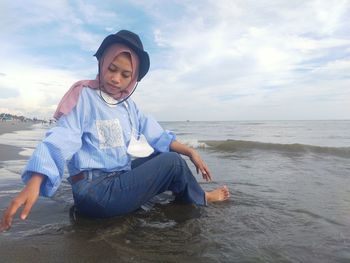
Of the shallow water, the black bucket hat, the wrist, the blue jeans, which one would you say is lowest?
the shallow water

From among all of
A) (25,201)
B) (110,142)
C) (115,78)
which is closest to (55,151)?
(25,201)

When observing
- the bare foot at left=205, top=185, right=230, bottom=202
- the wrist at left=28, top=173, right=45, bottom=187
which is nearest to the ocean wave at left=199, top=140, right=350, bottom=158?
the bare foot at left=205, top=185, right=230, bottom=202

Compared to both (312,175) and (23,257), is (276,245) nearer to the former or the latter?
(23,257)

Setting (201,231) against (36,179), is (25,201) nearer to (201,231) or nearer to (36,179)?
(36,179)

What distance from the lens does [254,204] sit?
3010 mm

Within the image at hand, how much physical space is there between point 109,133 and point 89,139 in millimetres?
161

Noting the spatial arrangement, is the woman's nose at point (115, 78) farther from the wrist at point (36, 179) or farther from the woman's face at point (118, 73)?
the wrist at point (36, 179)

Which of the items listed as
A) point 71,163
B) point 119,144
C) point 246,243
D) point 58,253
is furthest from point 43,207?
point 246,243

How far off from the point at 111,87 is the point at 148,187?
771mm

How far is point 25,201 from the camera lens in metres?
1.63

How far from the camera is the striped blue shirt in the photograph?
1.92m

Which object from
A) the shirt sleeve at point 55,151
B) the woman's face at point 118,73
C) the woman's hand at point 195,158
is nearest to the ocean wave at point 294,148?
the woman's hand at point 195,158

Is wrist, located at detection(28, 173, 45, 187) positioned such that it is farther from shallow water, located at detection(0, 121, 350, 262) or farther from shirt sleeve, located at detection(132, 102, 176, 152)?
shirt sleeve, located at detection(132, 102, 176, 152)

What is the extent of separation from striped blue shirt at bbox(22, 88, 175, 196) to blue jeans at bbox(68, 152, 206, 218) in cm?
10
